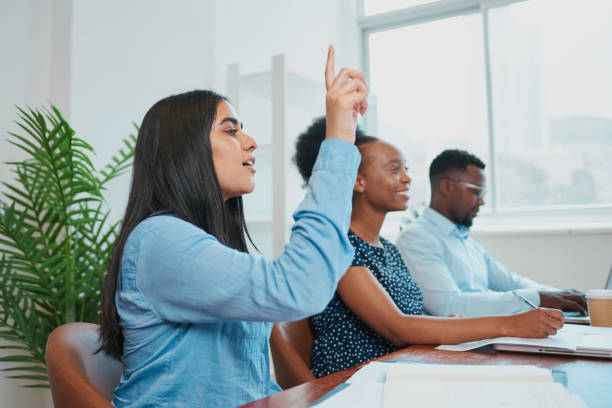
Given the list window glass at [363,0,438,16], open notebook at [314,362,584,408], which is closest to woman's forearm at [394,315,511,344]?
open notebook at [314,362,584,408]

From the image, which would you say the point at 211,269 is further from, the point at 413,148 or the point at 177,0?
the point at 413,148

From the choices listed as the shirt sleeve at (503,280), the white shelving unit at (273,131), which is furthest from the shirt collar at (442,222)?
the white shelving unit at (273,131)

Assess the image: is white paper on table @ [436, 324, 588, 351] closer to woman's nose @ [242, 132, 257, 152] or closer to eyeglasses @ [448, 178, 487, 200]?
woman's nose @ [242, 132, 257, 152]

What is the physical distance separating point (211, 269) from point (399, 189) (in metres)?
1.04

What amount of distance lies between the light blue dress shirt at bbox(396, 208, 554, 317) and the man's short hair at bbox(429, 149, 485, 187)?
0.87ft

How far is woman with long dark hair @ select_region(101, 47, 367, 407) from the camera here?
2.50ft

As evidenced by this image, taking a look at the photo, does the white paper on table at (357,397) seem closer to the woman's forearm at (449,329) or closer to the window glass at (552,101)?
the woman's forearm at (449,329)

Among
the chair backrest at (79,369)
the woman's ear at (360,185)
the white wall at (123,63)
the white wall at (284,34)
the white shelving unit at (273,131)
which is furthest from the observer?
the white wall at (284,34)

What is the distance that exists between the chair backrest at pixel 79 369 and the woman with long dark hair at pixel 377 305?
51 centimetres

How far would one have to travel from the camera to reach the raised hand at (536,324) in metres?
1.06

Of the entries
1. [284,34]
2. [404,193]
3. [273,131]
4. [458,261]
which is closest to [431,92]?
[284,34]

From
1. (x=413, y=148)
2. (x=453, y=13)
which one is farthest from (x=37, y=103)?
(x=453, y=13)

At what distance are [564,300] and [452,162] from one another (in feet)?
2.77

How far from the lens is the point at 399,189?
1680mm
